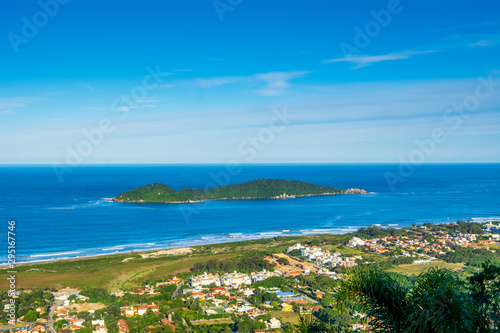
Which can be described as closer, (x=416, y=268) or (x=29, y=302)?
(x=29, y=302)

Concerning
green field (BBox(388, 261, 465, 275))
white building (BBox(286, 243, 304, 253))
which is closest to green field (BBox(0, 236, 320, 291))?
white building (BBox(286, 243, 304, 253))

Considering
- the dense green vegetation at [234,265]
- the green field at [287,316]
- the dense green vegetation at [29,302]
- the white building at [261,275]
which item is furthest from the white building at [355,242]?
the dense green vegetation at [29,302]

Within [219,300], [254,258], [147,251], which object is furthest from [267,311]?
[147,251]

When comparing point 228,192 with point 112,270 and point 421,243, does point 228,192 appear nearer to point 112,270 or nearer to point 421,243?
point 421,243

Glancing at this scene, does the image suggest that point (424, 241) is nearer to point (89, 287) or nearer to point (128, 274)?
point (128, 274)

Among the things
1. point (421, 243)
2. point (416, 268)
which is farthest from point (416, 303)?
point (421, 243)

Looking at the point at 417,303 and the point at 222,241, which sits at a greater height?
the point at 417,303
